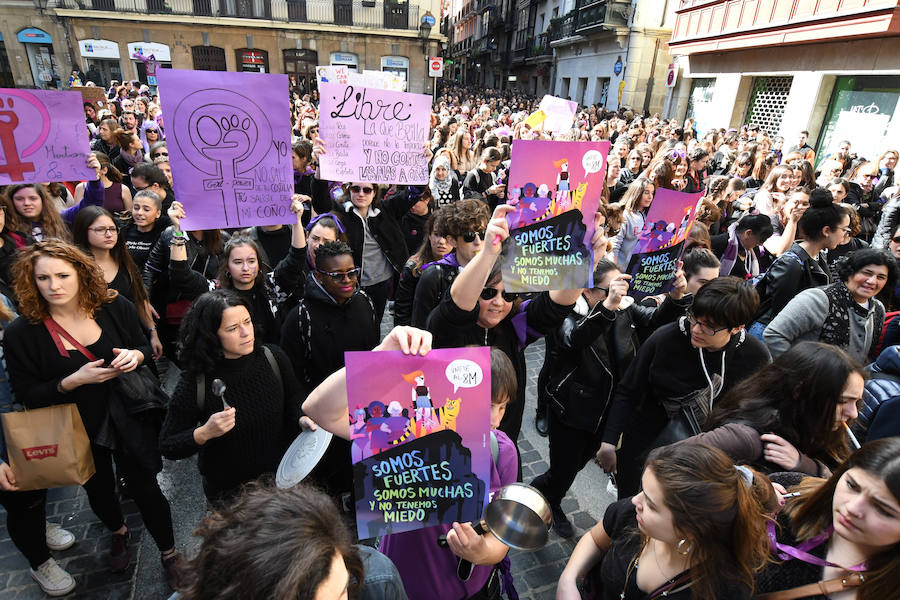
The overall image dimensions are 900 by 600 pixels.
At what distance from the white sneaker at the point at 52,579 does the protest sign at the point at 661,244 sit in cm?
389

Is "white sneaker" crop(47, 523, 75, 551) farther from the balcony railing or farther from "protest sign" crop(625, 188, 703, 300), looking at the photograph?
the balcony railing

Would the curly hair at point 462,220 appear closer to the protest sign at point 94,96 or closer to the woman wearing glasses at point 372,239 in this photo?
the woman wearing glasses at point 372,239

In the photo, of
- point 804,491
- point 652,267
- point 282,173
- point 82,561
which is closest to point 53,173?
point 282,173

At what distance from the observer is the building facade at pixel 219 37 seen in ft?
95.4

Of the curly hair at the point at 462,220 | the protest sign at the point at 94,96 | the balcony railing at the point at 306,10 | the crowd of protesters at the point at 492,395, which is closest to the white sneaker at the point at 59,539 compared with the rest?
the crowd of protesters at the point at 492,395

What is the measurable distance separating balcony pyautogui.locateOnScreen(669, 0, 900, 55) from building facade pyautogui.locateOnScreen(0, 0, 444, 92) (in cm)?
1723

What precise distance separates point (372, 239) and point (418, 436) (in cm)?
341

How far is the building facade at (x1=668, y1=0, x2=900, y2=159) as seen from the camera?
451 inches

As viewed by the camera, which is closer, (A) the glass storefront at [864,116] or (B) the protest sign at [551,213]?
(B) the protest sign at [551,213]

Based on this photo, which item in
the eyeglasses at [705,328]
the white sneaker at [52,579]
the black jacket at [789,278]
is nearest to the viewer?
the eyeglasses at [705,328]

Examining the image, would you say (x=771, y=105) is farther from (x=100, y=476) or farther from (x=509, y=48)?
(x=509, y=48)

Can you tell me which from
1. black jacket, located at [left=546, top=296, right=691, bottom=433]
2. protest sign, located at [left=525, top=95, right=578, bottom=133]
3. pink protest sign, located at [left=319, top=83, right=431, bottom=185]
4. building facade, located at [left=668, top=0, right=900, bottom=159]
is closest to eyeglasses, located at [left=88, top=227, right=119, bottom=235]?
pink protest sign, located at [left=319, top=83, right=431, bottom=185]

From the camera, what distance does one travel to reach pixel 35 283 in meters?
2.39

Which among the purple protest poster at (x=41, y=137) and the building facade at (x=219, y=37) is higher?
the building facade at (x=219, y=37)
